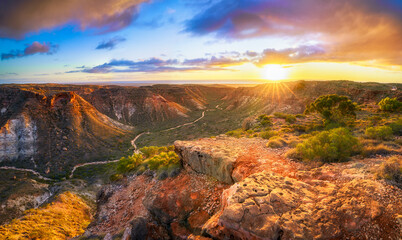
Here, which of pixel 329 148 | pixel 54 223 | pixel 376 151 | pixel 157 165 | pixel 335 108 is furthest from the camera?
pixel 335 108

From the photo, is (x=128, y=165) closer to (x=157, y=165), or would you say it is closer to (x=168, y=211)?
(x=157, y=165)

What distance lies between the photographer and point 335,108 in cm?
2370

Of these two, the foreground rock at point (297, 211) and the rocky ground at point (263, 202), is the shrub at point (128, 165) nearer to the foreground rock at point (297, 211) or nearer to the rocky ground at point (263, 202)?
the rocky ground at point (263, 202)

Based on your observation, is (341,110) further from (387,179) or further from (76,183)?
(76,183)

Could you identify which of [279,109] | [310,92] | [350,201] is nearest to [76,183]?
[350,201]

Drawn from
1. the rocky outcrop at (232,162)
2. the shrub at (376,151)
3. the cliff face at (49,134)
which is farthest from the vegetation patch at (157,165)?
the cliff face at (49,134)

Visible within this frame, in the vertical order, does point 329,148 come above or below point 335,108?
below

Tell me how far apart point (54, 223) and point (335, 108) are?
113 ft

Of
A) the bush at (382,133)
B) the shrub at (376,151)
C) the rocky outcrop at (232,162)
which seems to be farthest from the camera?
the bush at (382,133)

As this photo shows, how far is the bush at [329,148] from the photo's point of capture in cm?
1001

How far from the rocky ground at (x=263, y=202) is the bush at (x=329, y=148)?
0.80 m

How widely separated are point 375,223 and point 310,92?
64.0 metres

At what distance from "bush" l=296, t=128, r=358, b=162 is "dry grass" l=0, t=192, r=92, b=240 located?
2008 centimetres

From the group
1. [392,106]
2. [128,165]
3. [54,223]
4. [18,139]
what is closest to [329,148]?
[128,165]
